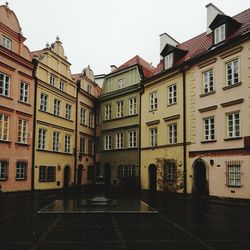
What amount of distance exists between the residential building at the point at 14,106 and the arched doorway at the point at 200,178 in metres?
13.6

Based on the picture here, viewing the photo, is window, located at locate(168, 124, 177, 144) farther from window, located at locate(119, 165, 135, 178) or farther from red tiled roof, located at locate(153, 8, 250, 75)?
window, located at locate(119, 165, 135, 178)

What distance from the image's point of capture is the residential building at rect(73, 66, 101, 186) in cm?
3756

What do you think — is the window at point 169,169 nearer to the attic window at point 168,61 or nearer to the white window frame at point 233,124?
the white window frame at point 233,124

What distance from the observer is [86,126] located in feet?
128

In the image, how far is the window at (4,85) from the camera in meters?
26.7

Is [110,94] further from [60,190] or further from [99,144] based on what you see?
[60,190]

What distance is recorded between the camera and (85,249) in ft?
28.1

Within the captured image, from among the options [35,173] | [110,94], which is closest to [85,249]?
[35,173]

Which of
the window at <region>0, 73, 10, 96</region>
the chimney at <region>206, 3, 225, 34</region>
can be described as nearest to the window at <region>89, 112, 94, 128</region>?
the window at <region>0, 73, 10, 96</region>

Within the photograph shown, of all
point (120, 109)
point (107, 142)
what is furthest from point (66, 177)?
point (120, 109)

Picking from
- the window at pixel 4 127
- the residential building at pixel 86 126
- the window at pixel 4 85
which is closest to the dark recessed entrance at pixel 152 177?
the residential building at pixel 86 126

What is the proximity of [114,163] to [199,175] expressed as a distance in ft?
40.7

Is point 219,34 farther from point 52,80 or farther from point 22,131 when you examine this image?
point 22,131

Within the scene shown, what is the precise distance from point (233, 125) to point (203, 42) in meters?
9.44
